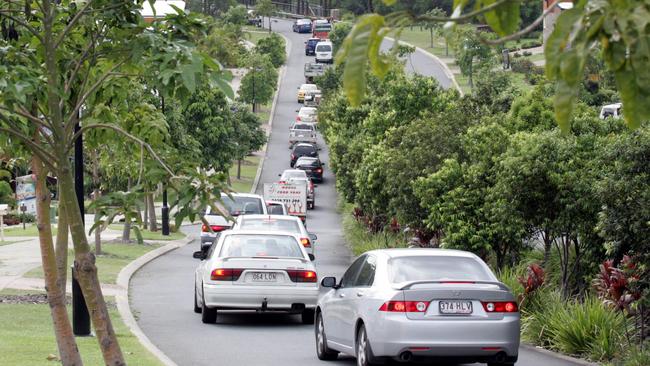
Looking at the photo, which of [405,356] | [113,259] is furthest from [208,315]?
[113,259]

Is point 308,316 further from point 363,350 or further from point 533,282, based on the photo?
point 363,350

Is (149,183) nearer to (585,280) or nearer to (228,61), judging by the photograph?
(585,280)

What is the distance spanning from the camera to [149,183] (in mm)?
8383

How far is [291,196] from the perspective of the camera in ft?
149

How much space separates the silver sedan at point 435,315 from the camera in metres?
12.5

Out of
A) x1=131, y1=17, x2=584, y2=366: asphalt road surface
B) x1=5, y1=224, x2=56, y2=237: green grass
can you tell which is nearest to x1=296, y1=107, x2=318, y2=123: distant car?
x1=5, y1=224, x2=56, y2=237: green grass

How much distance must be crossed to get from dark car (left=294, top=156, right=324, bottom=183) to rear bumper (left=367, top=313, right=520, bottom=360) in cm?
5273

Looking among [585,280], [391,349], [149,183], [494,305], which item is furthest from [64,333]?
[585,280]

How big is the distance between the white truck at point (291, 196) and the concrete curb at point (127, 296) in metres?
7.33

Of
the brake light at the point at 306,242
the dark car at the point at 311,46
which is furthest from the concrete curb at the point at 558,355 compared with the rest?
the dark car at the point at 311,46

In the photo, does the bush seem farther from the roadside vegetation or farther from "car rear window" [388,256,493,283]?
"car rear window" [388,256,493,283]

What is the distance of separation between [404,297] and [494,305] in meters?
1.02

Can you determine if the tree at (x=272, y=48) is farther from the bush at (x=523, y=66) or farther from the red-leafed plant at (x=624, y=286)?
the red-leafed plant at (x=624, y=286)

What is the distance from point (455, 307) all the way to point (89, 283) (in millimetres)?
5246
